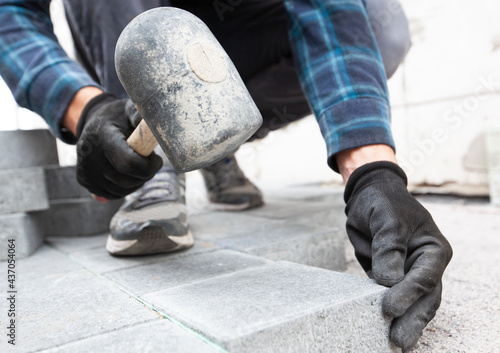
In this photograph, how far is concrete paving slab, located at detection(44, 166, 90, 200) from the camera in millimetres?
1892

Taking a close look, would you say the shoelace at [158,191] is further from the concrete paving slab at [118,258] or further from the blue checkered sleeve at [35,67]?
the blue checkered sleeve at [35,67]

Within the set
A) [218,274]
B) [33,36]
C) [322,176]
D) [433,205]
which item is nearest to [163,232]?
[218,274]

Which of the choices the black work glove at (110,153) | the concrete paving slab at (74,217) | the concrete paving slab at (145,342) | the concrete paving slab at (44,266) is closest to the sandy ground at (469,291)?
the concrete paving slab at (145,342)

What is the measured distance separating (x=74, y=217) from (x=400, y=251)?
150 cm

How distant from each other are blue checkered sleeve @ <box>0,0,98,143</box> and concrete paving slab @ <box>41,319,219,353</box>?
83 centimetres

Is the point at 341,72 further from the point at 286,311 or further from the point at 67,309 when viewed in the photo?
the point at 67,309

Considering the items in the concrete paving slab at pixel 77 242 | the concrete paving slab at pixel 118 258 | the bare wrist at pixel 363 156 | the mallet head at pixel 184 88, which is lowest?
the concrete paving slab at pixel 77 242

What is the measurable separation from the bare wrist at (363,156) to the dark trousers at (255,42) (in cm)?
80

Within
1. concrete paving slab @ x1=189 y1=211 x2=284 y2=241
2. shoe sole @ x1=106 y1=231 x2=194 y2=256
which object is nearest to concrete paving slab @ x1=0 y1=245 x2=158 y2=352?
shoe sole @ x1=106 y1=231 x2=194 y2=256

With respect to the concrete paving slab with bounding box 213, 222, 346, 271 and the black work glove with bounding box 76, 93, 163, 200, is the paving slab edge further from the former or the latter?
the concrete paving slab with bounding box 213, 222, 346, 271

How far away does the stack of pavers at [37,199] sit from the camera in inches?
62.1

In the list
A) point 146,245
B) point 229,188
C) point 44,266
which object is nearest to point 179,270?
point 146,245

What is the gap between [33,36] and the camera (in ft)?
4.55

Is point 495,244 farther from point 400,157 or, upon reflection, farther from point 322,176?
point 322,176
